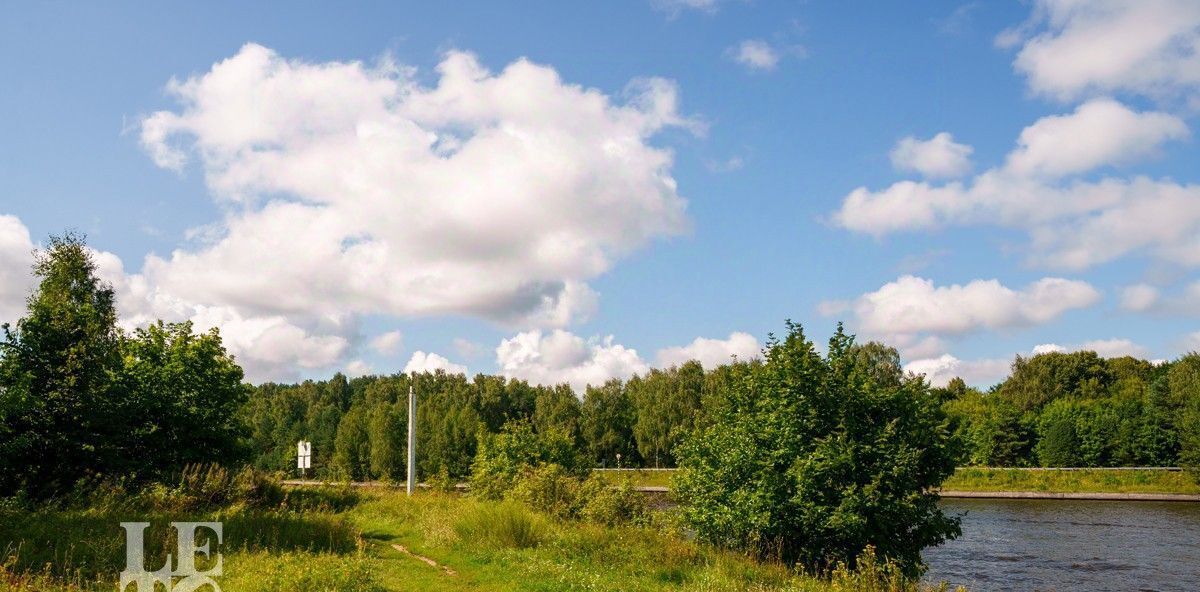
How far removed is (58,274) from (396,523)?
1022 inches

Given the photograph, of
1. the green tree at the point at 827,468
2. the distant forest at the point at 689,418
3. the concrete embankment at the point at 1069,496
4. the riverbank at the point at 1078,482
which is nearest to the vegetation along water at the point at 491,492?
the green tree at the point at 827,468

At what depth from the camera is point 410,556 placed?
53.3 feet

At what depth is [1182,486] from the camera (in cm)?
5438

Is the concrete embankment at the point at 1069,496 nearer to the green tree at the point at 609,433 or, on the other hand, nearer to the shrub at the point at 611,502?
the green tree at the point at 609,433

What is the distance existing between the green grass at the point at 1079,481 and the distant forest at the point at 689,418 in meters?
2.42

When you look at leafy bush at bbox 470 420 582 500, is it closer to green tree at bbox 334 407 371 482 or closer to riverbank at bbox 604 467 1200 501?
riverbank at bbox 604 467 1200 501

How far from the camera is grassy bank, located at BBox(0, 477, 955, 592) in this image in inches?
463

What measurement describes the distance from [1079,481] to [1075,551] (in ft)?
109

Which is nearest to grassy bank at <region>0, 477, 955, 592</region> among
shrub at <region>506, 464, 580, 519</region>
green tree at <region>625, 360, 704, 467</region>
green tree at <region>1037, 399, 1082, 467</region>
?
shrub at <region>506, 464, 580, 519</region>

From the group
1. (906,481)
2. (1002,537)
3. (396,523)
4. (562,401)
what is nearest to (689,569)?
(906,481)

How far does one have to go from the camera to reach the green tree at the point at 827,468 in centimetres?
1741

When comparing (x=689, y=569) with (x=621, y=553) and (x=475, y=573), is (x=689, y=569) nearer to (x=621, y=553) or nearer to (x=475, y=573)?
(x=621, y=553)

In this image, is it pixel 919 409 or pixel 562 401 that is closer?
pixel 919 409

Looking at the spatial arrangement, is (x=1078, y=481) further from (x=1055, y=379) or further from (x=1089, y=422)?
(x=1055, y=379)
